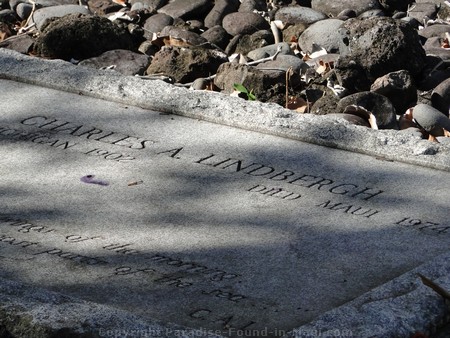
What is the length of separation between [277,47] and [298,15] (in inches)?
23.5

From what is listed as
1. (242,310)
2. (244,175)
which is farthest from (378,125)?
(242,310)

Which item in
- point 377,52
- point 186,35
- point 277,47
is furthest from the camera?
point 186,35

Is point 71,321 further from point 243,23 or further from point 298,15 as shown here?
point 298,15

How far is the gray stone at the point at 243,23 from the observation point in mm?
5898

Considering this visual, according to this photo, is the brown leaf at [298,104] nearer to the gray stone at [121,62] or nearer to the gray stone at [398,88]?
the gray stone at [398,88]

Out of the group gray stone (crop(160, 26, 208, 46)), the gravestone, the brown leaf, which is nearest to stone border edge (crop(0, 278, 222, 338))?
the gravestone

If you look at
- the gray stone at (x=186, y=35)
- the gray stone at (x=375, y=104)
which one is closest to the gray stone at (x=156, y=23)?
the gray stone at (x=186, y=35)

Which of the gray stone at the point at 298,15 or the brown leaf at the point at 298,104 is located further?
the gray stone at the point at 298,15

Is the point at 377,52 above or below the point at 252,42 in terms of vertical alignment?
above

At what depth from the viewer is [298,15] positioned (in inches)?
239

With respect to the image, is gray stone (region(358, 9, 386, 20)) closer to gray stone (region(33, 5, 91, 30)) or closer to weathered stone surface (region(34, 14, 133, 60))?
weathered stone surface (region(34, 14, 133, 60))

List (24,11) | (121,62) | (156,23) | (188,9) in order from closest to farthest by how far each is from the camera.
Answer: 1. (121,62)
2. (156,23)
3. (188,9)
4. (24,11)

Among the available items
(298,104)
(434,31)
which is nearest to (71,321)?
(298,104)

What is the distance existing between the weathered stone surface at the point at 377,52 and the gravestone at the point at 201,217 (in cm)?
103
